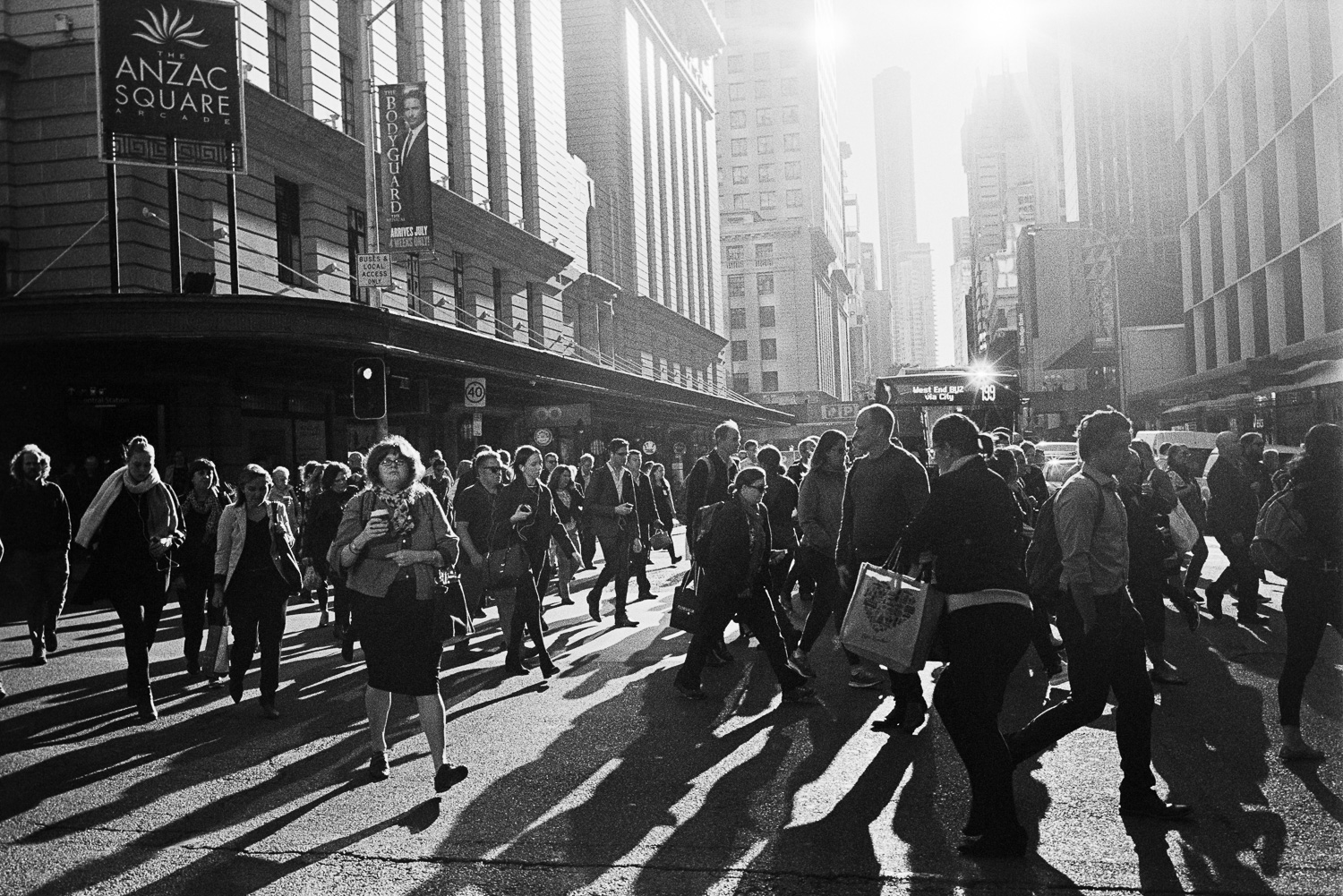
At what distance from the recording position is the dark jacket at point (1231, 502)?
11555mm

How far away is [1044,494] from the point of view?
1130 cm

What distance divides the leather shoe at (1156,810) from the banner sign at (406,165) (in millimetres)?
20978

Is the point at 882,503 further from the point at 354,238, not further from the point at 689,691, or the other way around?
the point at 354,238

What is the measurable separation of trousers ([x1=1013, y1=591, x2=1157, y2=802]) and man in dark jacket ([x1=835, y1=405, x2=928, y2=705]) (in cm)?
217

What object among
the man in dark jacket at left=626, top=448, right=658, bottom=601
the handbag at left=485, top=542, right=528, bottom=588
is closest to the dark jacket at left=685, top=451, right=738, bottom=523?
the handbag at left=485, top=542, right=528, bottom=588

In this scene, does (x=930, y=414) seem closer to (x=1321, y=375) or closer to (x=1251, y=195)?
(x=1321, y=375)

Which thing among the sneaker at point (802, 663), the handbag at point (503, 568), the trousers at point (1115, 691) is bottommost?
the sneaker at point (802, 663)

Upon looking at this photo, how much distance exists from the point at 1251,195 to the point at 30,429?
34.2 meters

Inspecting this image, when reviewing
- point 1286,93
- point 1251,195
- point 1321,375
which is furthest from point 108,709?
point 1251,195

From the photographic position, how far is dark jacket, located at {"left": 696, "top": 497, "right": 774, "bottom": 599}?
26.4 feet

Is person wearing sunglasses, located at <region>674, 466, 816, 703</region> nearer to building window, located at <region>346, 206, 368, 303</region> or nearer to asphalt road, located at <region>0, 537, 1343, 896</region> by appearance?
asphalt road, located at <region>0, 537, 1343, 896</region>

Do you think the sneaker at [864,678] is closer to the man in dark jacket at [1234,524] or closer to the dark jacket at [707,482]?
the dark jacket at [707,482]

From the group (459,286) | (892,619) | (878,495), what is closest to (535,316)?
(459,286)

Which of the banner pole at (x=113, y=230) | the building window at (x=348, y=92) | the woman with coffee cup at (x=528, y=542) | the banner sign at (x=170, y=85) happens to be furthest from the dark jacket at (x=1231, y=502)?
the building window at (x=348, y=92)
